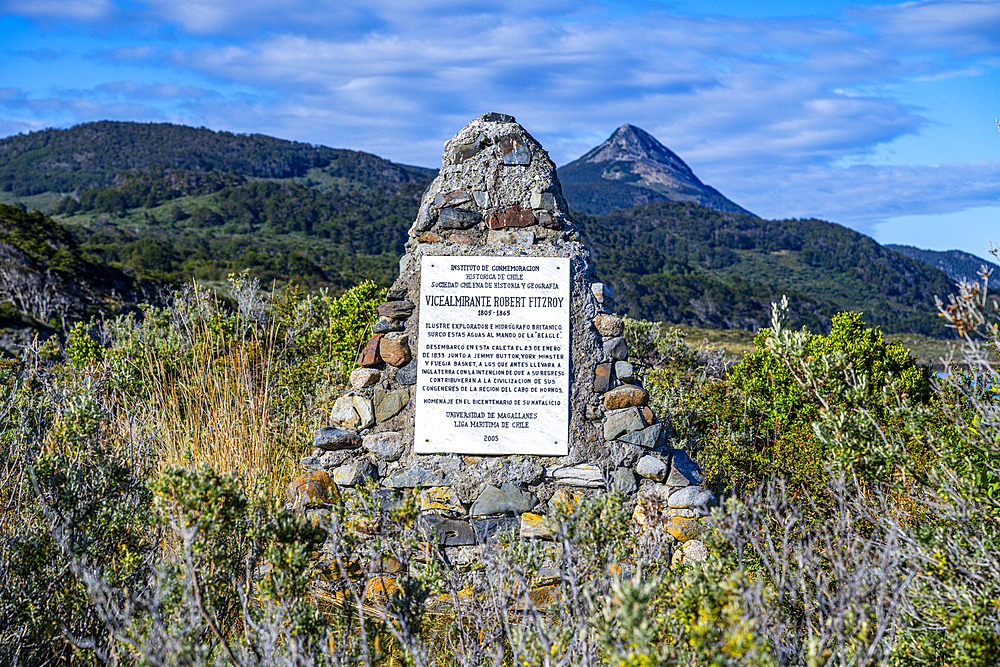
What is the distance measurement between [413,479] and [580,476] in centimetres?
109

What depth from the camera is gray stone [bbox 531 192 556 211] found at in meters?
4.77

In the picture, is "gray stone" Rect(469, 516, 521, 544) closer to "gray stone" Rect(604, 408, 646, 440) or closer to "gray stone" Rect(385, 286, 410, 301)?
"gray stone" Rect(604, 408, 646, 440)

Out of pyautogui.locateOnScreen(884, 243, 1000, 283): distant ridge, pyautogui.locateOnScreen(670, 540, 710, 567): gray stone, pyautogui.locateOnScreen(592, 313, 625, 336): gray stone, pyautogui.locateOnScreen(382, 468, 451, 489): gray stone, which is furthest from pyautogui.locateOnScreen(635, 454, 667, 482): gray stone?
pyautogui.locateOnScreen(884, 243, 1000, 283): distant ridge

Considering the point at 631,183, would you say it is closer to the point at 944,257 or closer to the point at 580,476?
the point at 944,257

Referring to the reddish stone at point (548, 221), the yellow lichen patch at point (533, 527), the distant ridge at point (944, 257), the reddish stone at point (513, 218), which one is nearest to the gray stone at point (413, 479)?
the yellow lichen patch at point (533, 527)

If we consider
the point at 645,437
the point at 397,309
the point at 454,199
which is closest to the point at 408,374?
the point at 397,309

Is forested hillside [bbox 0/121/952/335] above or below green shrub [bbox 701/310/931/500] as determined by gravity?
above

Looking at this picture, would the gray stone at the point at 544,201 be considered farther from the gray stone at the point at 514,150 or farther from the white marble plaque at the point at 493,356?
the white marble plaque at the point at 493,356

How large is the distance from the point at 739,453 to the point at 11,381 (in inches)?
273

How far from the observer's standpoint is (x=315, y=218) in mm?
63469

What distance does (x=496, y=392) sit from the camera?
4570mm

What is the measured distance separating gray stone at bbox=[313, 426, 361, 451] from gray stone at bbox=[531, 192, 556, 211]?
2005mm

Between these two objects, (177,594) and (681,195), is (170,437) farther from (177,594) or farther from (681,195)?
(681,195)

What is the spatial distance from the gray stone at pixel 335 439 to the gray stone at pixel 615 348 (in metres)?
1.79
